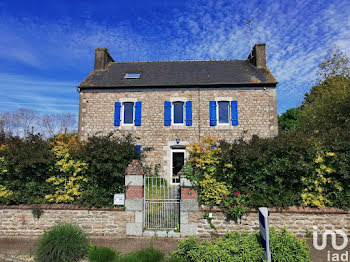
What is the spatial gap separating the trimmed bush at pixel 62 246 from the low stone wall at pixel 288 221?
2.87 meters

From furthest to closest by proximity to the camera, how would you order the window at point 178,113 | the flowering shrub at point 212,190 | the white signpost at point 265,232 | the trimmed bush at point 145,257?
the window at point 178,113 < the flowering shrub at point 212,190 < the trimmed bush at point 145,257 < the white signpost at point 265,232

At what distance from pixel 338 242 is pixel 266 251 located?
3127 millimetres

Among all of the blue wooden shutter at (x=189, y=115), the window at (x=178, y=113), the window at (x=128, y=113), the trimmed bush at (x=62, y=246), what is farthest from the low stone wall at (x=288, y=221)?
the window at (x=128, y=113)

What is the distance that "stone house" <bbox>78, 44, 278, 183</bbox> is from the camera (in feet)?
41.9

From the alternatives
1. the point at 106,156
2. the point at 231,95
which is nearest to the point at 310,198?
the point at 106,156

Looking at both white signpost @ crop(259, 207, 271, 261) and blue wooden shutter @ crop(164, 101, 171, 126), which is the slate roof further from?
white signpost @ crop(259, 207, 271, 261)

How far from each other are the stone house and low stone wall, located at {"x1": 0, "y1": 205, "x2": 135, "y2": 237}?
6628 millimetres

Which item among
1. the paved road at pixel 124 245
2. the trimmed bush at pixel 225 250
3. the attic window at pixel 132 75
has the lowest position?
the paved road at pixel 124 245

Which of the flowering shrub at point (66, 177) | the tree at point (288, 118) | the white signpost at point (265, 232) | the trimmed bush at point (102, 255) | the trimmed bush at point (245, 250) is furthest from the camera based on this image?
the tree at point (288, 118)

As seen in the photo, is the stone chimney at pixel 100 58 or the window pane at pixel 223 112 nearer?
the window pane at pixel 223 112

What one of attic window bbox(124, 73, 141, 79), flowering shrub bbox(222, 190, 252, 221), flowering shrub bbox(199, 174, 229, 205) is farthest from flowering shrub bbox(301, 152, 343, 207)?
attic window bbox(124, 73, 141, 79)

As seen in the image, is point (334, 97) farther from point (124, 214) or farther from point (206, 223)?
point (124, 214)

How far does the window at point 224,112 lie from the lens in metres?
13.0
